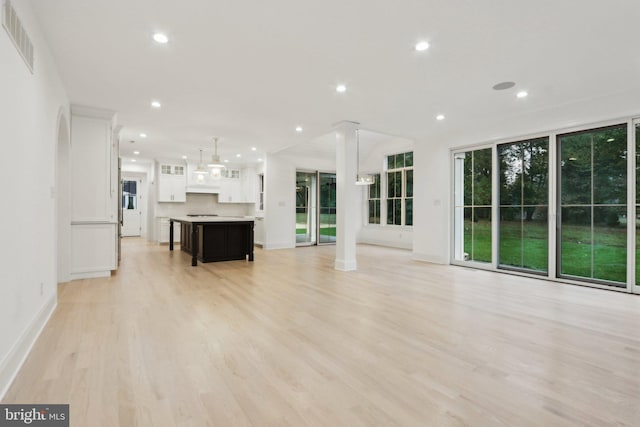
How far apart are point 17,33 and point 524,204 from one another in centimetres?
688

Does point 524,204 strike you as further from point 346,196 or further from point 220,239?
point 220,239

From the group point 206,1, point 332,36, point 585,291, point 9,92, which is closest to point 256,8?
point 206,1

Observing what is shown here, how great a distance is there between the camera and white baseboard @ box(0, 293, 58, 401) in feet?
6.34

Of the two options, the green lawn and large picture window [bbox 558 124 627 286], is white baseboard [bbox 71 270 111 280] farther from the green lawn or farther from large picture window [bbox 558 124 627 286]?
large picture window [bbox 558 124 627 286]

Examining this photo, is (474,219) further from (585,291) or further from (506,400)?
(506,400)

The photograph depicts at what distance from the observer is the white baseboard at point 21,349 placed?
1.93 m

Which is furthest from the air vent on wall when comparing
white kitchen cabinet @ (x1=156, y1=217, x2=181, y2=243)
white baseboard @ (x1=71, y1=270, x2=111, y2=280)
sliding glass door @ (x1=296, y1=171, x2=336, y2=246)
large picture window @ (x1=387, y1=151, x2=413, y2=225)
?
large picture window @ (x1=387, y1=151, x2=413, y2=225)

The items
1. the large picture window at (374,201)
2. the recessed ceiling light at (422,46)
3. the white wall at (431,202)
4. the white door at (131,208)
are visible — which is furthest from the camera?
the white door at (131,208)

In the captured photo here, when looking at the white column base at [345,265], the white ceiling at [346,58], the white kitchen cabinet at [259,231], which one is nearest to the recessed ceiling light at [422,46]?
the white ceiling at [346,58]

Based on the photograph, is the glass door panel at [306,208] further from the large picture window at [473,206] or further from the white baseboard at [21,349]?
the white baseboard at [21,349]

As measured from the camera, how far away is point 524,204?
565 cm

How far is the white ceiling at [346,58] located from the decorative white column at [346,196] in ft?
1.18

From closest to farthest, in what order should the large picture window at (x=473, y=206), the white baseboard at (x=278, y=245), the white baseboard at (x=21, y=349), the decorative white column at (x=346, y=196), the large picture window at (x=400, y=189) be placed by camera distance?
the white baseboard at (x=21, y=349) < the decorative white column at (x=346, y=196) < the large picture window at (x=473, y=206) < the white baseboard at (x=278, y=245) < the large picture window at (x=400, y=189)

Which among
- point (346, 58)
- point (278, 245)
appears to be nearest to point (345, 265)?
point (346, 58)
